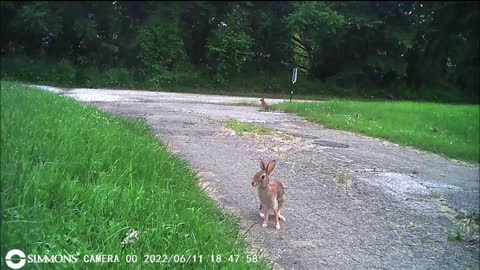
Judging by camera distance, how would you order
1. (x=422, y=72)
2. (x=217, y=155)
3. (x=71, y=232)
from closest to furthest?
1. (x=71, y=232)
2. (x=217, y=155)
3. (x=422, y=72)

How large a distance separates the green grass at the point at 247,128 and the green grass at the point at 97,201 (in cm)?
470

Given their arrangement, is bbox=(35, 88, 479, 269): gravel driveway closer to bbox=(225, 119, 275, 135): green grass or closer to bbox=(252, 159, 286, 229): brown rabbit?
bbox=(252, 159, 286, 229): brown rabbit

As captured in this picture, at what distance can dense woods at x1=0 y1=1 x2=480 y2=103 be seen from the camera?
15.4ft

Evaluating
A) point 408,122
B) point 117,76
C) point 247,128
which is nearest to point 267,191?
point 117,76

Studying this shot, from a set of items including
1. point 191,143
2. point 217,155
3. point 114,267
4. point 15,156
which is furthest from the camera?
point 191,143

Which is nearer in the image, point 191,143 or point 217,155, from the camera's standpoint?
point 217,155

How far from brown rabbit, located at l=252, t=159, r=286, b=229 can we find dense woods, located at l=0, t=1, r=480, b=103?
4.95 feet

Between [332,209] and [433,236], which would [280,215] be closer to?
[332,209]

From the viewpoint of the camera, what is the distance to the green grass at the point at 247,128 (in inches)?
386

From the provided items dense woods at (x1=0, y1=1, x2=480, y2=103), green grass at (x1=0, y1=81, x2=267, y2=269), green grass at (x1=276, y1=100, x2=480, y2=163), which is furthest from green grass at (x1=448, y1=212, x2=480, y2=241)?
green grass at (x1=276, y1=100, x2=480, y2=163)

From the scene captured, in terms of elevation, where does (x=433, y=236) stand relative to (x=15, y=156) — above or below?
below

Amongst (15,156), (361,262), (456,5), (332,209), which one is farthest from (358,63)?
(15,156)

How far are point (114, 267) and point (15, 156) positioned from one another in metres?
1.50

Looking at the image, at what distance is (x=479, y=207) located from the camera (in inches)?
243
